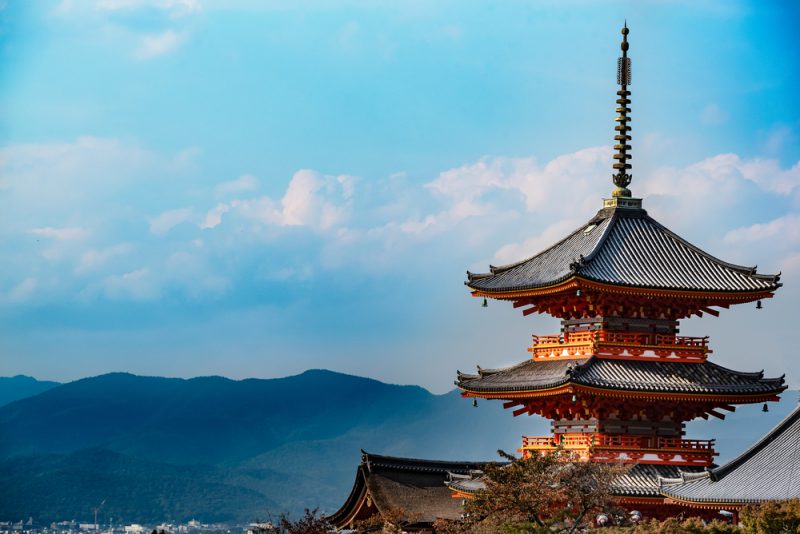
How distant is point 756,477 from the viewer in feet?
135

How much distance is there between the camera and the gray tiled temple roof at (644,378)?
44594 mm

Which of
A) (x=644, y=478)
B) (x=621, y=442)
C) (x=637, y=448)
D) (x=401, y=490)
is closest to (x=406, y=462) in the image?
(x=401, y=490)

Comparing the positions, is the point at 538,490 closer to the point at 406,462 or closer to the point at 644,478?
the point at 644,478

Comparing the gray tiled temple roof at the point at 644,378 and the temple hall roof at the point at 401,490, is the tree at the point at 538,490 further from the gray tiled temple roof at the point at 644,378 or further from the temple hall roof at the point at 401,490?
the temple hall roof at the point at 401,490

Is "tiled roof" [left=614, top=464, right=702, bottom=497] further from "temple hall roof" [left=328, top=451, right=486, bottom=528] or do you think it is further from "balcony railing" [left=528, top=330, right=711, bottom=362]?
"temple hall roof" [left=328, top=451, right=486, bottom=528]

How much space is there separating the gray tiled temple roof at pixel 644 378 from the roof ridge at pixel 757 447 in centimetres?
280

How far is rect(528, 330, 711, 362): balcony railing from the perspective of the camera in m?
45.9

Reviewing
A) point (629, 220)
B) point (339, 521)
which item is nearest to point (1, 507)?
point (339, 521)

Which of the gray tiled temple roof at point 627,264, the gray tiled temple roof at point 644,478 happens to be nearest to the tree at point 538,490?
the gray tiled temple roof at point 644,478

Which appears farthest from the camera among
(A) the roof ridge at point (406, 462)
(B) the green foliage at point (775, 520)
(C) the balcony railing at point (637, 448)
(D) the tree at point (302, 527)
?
(A) the roof ridge at point (406, 462)

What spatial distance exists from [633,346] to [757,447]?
5.34 meters

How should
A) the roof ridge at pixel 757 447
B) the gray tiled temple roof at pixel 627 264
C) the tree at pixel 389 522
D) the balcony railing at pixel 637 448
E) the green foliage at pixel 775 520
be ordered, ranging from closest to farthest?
the green foliage at pixel 775 520, the roof ridge at pixel 757 447, the tree at pixel 389 522, the balcony railing at pixel 637 448, the gray tiled temple roof at pixel 627 264

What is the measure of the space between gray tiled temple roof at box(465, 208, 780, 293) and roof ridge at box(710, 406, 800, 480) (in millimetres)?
4917

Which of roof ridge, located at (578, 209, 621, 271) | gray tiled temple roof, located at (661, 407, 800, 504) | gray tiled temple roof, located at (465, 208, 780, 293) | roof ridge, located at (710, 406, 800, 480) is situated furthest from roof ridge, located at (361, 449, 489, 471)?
roof ridge, located at (710, 406, 800, 480)
